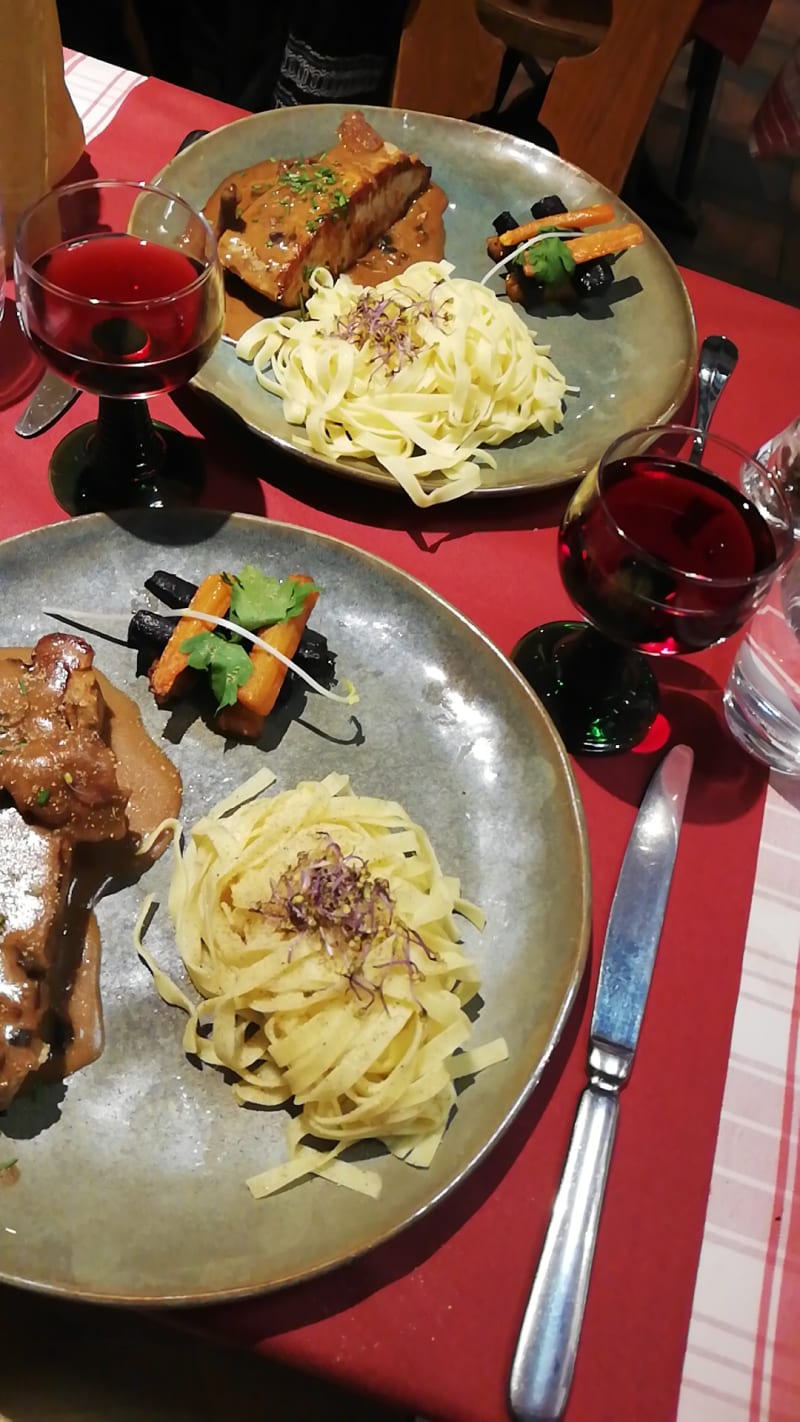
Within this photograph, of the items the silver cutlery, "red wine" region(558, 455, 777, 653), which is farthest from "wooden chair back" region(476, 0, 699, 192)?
"red wine" region(558, 455, 777, 653)

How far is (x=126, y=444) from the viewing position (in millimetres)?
2225

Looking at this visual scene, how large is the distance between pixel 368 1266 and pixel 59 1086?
0.56 metres

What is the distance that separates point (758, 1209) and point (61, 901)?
129 centimetres

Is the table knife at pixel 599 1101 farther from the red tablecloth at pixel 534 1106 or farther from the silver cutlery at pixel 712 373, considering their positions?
the silver cutlery at pixel 712 373

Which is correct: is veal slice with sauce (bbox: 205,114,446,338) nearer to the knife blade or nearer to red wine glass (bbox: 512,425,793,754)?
the knife blade

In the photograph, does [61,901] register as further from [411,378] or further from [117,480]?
[411,378]

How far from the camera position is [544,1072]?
66.0 inches

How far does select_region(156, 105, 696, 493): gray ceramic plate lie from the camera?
2.46 meters

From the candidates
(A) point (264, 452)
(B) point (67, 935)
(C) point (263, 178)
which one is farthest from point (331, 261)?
(B) point (67, 935)

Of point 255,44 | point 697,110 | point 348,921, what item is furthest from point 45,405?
point 697,110

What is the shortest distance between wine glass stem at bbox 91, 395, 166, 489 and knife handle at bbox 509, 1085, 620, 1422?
166 centimetres

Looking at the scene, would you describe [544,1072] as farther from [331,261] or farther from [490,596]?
[331,261]

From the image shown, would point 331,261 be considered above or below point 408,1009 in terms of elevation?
above

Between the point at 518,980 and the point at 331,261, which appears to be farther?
the point at 331,261
